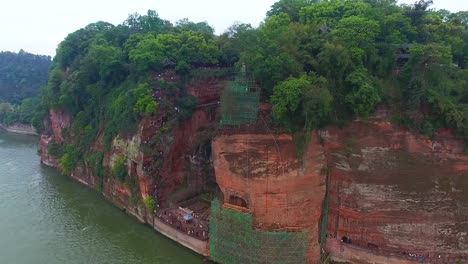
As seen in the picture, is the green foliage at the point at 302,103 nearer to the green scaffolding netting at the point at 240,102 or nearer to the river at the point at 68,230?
the green scaffolding netting at the point at 240,102

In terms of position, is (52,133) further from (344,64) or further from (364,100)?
(364,100)

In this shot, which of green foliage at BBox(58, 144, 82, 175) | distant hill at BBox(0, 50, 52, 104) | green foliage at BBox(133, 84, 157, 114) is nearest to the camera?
green foliage at BBox(133, 84, 157, 114)

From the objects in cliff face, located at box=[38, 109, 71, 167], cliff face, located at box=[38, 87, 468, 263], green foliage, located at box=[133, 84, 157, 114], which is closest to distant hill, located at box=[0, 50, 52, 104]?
cliff face, located at box=[38, 109, 71, 167]

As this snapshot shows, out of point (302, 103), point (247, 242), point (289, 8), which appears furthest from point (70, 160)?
point (302, 103)

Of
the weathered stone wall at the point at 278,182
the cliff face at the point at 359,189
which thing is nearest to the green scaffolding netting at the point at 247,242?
the cliff face at the point at 359,189

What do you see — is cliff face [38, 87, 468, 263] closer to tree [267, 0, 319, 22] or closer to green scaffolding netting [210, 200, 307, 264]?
green scaffolding netting [210, 200, 307, 264]

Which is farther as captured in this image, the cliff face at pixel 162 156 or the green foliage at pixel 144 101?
the cliff face at pixel 162 156
